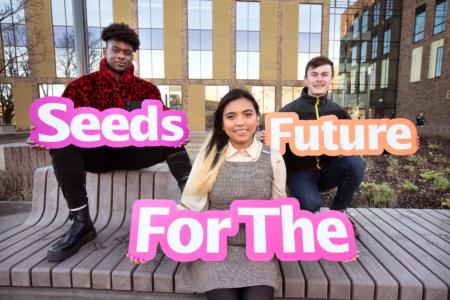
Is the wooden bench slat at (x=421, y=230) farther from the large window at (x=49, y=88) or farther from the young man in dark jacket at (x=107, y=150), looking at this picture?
the large window at (x=49, y=88)

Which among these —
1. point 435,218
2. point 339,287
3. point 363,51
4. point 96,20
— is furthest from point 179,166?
point 363,51

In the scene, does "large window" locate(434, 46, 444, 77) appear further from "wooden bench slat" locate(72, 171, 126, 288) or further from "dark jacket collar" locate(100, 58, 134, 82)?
"wooden bench slat" locate(72, 171, 126, 288)

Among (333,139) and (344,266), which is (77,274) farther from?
(333,139)

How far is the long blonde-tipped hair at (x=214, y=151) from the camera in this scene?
197 cm

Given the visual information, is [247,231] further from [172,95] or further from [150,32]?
[150,32]

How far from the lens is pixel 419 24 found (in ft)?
73.3

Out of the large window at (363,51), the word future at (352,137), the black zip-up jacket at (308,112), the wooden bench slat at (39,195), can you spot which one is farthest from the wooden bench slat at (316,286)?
the large window at (363,51)

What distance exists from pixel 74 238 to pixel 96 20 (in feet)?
74.7

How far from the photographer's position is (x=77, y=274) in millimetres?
1997

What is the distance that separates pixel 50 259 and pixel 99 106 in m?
1.28

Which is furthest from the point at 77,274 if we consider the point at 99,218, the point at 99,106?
the point at 99,106

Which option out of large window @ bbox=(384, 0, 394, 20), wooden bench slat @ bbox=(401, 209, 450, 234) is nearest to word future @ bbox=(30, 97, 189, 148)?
wooden bench slat @ bbox=(401, 209, 450, 234)

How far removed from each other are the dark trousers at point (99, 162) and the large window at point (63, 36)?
22027mm

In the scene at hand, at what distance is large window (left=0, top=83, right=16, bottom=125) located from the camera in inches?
905
